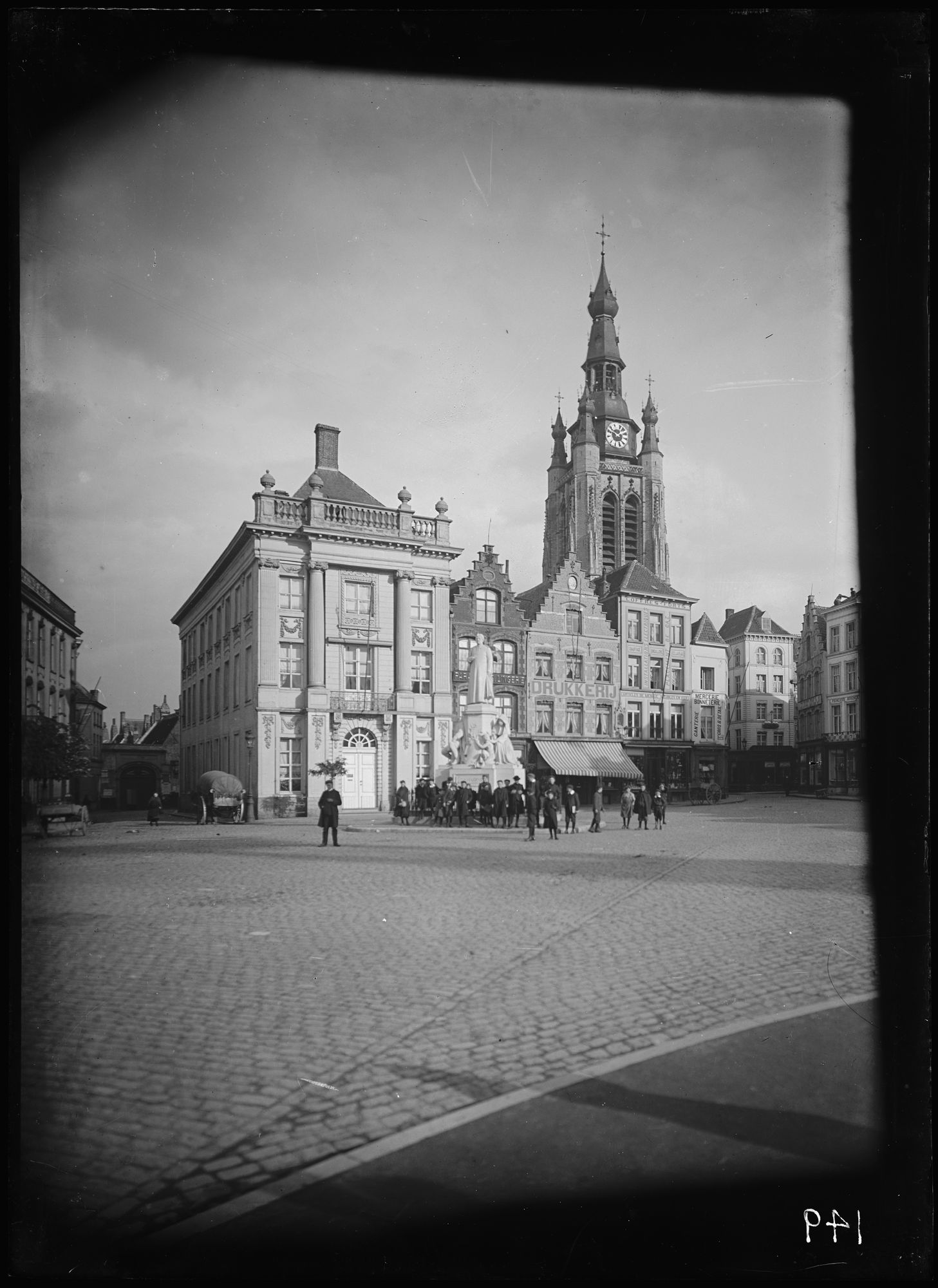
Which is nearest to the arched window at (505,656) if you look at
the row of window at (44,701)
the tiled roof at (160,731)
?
the tiled roof at (160,731)

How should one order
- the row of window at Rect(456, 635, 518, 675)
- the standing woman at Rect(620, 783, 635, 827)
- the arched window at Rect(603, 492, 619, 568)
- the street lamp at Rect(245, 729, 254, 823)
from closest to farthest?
the street lamp at Rect(245, 729, 254, 823) < the standing woman at Rect(620, 783, 635, 827) < the row of window at Rect(456, 635, 518, 675) < the arched window at Rect(603, 492, 619, 568)

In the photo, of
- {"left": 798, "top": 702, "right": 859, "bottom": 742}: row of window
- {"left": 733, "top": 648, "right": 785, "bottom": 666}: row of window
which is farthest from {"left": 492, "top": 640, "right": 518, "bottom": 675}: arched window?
{"left": 798, "top": 702, "right": 859, "bottom": 742}: row of window

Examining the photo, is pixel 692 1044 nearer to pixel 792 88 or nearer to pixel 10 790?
pixel 10 790

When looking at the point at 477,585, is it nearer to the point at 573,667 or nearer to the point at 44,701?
the point at 573,667

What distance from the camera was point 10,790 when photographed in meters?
4.69

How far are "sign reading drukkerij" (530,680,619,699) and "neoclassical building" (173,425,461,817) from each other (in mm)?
15397

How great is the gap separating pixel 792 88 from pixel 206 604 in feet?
33.2

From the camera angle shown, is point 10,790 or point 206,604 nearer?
point 10,790

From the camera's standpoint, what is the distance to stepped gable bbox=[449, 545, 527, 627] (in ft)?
114

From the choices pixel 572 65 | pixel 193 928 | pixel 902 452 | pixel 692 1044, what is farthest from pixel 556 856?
pixel 572 65

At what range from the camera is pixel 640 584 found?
4384 cm

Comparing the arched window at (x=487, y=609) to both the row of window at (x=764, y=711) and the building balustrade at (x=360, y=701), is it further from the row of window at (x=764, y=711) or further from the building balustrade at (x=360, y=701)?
the building balustrade at (x=360, y=701)

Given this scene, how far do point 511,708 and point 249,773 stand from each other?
1672 cm

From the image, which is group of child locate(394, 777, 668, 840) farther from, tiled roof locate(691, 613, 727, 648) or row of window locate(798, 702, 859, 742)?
tiled roof locate(691, 613, 727, 648)
